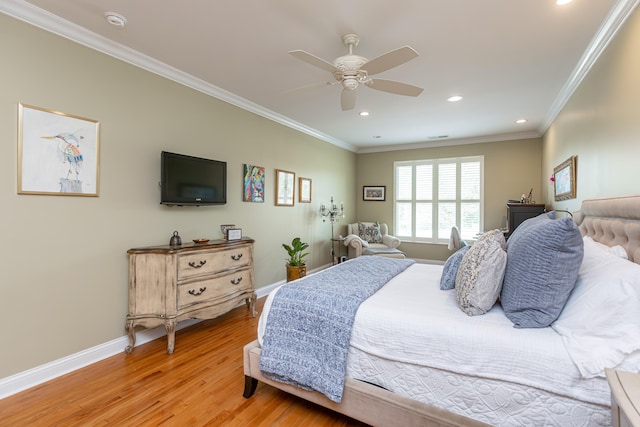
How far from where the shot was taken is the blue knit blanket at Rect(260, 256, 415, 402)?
1.64m

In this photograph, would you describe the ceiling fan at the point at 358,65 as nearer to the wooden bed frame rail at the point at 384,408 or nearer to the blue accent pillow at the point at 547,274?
the blue accent pillow at the point at 547,274

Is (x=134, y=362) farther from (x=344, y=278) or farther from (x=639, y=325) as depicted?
(x=639, y=325)

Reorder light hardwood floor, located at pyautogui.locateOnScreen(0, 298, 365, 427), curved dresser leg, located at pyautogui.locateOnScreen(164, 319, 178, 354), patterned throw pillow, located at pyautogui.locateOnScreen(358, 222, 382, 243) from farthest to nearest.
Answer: patterned throw pillow, located at pyautogui.locateOnScreen(358, 222, 382, 243), curved dresser leg, located at pyautogui.locateOnScreen(164, 319, 178, 354), light hardwood floor, located at pyautogui.locateOnScreen(0, 298, 365, 427)

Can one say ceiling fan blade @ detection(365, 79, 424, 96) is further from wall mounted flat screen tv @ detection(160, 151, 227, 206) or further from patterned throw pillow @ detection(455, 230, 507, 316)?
wall mounted flat screen tv @ detection(160, 151, 227, 206)

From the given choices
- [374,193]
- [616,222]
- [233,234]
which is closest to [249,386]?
[233,234]

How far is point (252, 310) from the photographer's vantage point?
3.41m

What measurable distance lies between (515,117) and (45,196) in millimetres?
5633

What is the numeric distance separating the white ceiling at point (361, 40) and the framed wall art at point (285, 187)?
110cm

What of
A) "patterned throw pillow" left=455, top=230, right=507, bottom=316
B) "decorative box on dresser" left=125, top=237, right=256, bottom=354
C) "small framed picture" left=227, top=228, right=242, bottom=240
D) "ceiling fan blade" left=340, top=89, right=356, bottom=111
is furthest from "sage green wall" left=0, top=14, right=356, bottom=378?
"patterned throw pillow" left=455, top=230, right=507, bottom=316

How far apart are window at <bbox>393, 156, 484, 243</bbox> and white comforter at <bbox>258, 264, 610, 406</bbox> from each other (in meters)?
4.60

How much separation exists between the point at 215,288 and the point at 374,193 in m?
4.61

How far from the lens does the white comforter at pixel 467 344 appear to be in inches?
47.9

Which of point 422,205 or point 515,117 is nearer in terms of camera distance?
point 515,117

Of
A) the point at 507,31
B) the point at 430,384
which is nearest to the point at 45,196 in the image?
the point at 430,384
